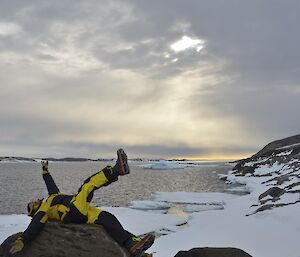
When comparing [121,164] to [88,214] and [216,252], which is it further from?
[216,252]

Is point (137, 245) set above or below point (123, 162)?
below

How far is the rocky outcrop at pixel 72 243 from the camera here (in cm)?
820

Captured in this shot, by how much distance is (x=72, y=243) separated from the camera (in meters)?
8.27

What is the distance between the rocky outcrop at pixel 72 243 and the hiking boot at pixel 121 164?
1.33 meters

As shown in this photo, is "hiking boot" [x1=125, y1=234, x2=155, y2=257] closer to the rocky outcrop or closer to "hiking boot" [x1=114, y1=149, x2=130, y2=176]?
the rocky outcrop

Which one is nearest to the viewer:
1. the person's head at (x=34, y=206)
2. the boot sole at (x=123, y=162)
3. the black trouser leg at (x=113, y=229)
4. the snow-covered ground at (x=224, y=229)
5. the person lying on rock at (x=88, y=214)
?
the boot sole at (x=123, y=162)

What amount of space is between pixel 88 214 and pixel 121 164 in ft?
4.37

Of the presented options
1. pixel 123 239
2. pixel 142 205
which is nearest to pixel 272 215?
pixel 123 239

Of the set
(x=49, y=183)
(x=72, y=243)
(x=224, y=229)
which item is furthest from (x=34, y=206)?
(x=224, y=229)

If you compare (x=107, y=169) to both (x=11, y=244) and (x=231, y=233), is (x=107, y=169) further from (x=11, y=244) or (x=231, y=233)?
(x=231, y=233)

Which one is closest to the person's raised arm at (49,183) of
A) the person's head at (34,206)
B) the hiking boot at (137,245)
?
the person's head at (34,206)

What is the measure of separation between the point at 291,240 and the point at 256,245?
1.30 metres

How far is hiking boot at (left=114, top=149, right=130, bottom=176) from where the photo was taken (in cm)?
803

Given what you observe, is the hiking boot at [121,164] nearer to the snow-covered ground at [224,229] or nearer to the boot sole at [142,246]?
the boot sole at [142,246]
